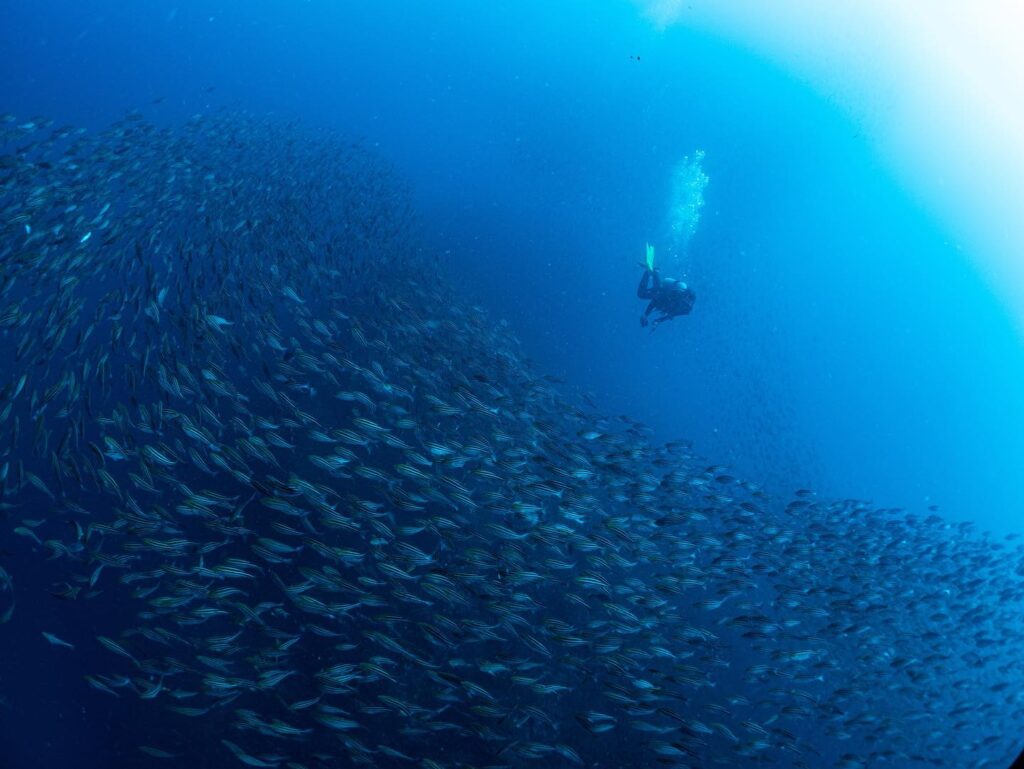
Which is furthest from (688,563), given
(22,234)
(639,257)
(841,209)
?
(841,209)

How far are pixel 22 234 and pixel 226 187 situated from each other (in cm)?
573

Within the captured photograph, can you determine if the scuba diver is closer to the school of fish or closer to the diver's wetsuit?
the diver's wetsuit

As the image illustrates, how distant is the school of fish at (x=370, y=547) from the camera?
6.43 metres

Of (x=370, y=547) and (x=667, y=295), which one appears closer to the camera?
(x=370, y=547)

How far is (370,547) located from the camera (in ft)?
29.2

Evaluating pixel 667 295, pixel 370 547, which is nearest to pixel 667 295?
pixel 667 295

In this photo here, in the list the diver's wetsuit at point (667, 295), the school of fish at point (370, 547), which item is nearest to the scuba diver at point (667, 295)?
the diver's wetsuit at point (667, 295)

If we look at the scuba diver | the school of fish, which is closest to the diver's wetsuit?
the scuba diver

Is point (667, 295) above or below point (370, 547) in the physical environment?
above

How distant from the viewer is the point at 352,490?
35.9 feet

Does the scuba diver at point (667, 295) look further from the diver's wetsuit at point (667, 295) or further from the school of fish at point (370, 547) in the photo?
the school of fish at point (370, 547)

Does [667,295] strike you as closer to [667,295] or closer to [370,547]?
[667,295]

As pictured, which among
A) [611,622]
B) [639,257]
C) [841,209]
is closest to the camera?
[611,622]

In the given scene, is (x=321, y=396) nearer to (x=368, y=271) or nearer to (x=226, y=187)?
(x=226, y=187)
